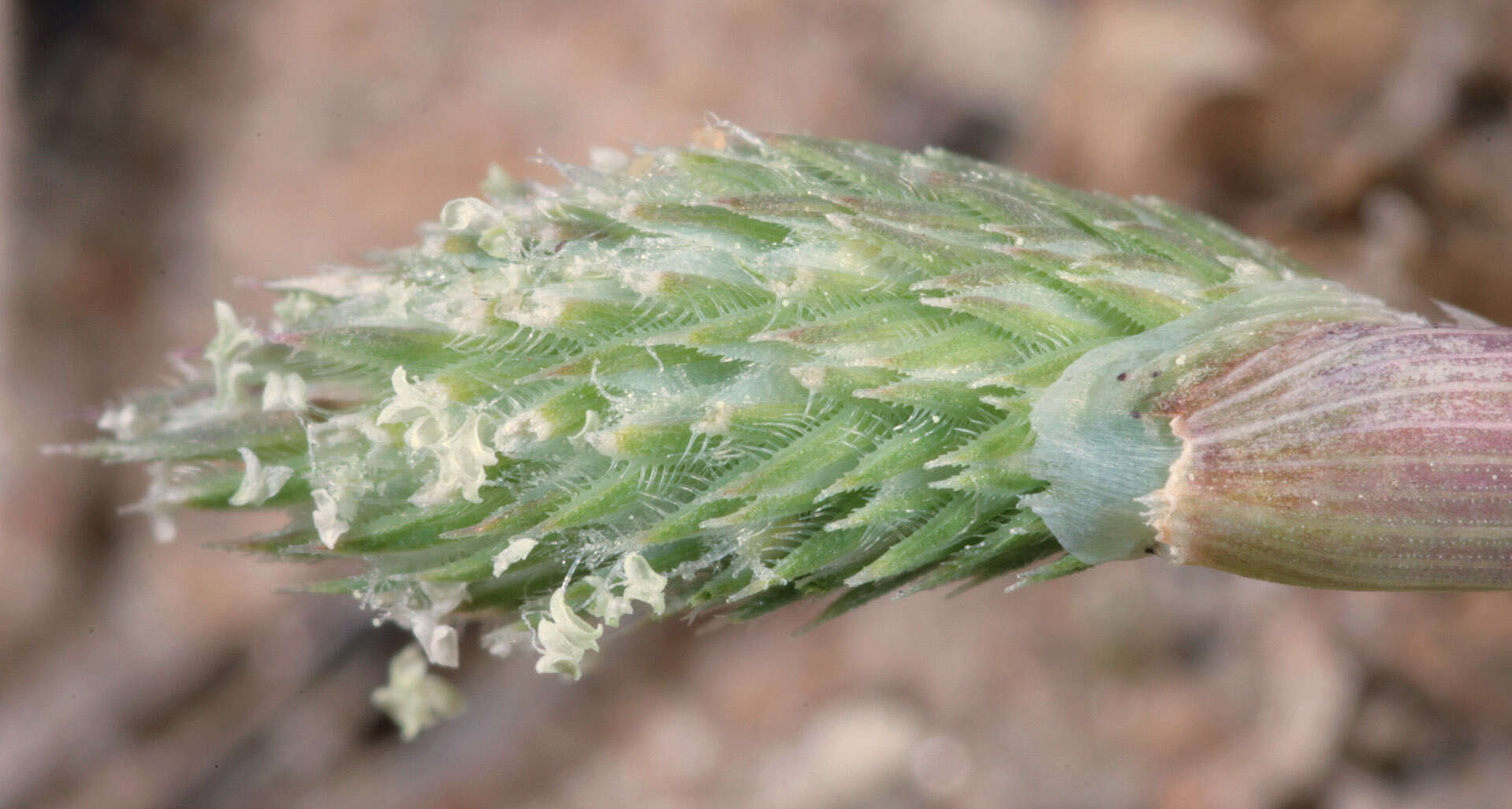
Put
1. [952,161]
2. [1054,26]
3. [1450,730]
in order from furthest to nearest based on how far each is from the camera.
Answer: [1054,26] < [1450,730] < [952,161]

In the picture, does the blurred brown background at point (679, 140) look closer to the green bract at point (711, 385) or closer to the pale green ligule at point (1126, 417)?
the pale green ligule at point (1126, 417)

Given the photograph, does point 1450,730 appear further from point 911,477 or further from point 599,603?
point 599,603

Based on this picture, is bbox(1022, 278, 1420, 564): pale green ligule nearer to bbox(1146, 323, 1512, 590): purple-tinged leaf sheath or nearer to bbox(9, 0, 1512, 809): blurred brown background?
bbox(1146, 323, 1512, 590): purple-tinged leaf sheath

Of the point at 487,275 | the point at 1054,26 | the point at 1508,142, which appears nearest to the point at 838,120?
the point at 1054,26

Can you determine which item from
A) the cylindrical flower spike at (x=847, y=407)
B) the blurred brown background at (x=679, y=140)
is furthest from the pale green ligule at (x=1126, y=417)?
the blurred brown background at (x=679, y=140)

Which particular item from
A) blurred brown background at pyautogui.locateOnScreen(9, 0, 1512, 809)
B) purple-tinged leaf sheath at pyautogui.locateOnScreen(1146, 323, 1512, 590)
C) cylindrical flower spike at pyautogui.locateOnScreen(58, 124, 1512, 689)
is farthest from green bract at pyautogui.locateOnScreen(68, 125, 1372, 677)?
blurred brown background at pyautogui.locateOnScreen(9, 0, 1512, 809)

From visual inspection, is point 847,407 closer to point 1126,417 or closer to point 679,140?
point 1126,417
